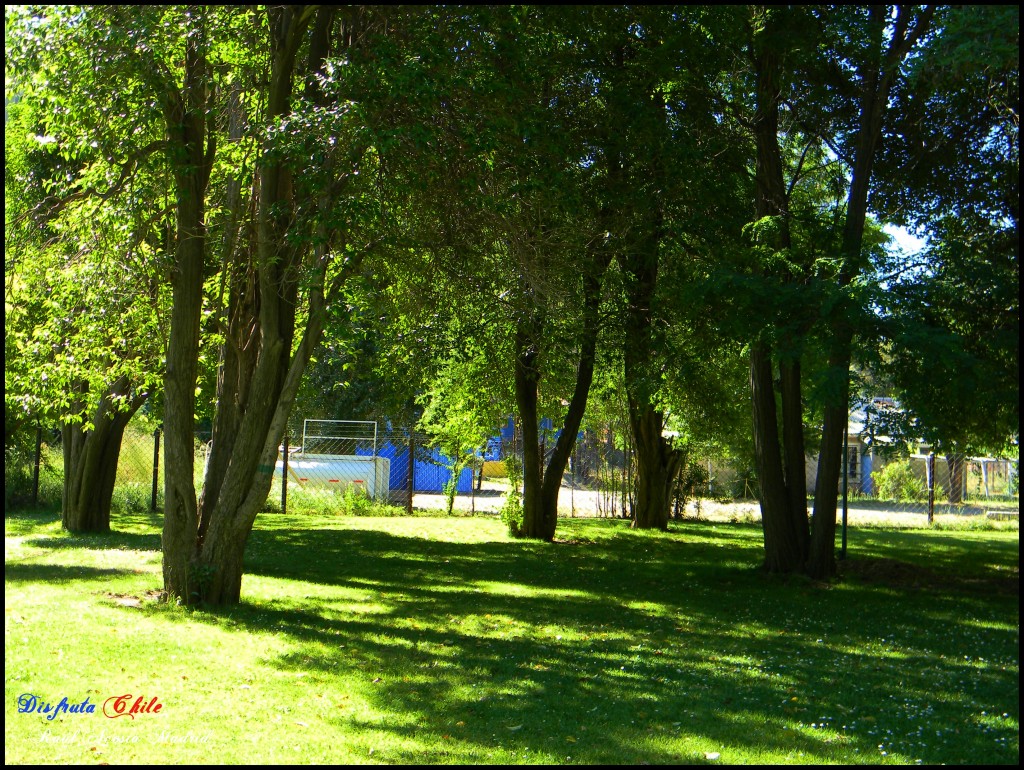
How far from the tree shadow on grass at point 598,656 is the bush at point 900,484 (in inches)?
677

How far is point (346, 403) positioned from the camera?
3650cm

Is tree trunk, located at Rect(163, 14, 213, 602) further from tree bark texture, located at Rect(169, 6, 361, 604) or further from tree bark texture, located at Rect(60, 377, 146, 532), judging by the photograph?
tree bark texture, located at Rect(60, 377, 146, 532)

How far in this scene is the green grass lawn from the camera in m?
5.44

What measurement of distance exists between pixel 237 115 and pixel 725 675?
338 inches

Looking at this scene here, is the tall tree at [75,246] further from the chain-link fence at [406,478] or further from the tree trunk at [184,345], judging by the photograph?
the chain-link fence at [406,478]

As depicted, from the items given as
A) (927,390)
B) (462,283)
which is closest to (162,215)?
(462,283)

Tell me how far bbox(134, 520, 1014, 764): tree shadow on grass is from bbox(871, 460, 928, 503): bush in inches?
677

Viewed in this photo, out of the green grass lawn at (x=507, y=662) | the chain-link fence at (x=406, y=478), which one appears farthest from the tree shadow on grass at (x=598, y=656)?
the chain-link fence at (x=406, y=478)

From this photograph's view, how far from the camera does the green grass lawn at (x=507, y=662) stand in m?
5.44

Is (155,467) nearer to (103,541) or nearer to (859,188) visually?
(103,541)

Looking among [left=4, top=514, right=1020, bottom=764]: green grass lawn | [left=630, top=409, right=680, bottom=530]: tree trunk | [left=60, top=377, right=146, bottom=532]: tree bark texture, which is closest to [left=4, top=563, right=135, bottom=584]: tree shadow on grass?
[left=4, top=514, right=1020, bottom=764]: green grass lawn

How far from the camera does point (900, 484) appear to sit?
1193 inches

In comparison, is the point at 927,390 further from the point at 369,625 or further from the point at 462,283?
the point at 369,625

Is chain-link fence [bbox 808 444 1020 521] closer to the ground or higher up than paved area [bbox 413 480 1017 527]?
higher up
